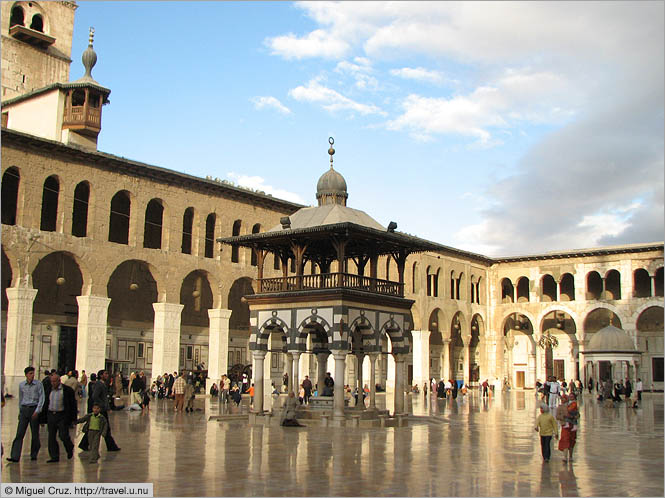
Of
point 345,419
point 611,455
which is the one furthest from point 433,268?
point 611,455

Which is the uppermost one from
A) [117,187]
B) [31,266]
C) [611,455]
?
[117,187]

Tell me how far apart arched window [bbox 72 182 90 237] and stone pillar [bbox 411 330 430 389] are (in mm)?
22296

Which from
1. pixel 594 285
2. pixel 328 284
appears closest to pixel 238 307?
pixel 328 284

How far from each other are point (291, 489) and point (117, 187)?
75.9 ft

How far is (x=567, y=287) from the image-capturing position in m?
50.9

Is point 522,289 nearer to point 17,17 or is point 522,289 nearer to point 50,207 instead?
point 50,207

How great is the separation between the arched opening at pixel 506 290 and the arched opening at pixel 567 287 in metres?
3.41

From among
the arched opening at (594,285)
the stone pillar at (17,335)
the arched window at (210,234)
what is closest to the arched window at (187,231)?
the arched window at (210,234)

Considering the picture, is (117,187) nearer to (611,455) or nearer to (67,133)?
(67,133)

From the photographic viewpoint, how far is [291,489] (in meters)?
8.70

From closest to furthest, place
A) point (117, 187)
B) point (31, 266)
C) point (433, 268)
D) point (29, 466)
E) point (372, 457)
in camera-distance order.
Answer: point (29, 466) → point (372, 457) → point (31, 266) → point (117, 187) → point (433, 268)

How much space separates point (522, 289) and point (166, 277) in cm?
3045

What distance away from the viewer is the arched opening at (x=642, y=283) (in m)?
47.1

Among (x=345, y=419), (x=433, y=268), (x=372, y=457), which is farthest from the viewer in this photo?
(x=433, y=268)
